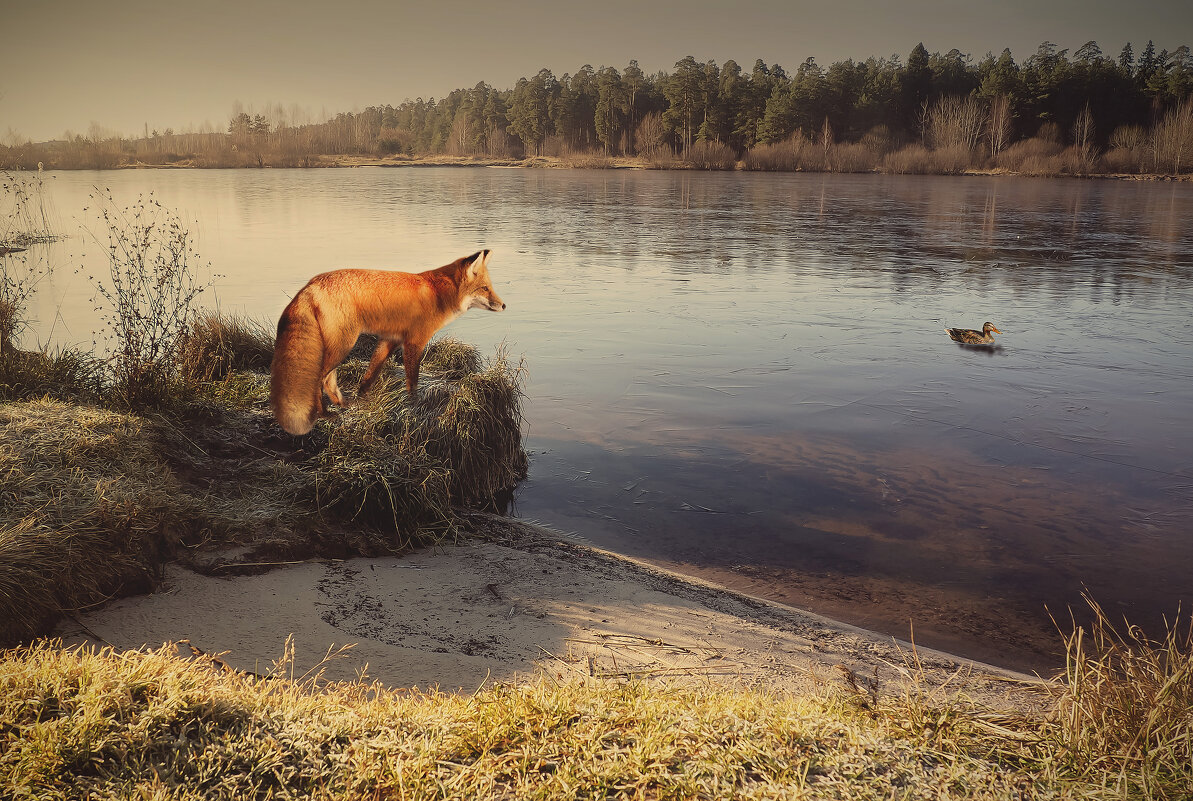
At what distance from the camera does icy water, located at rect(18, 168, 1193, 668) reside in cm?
536

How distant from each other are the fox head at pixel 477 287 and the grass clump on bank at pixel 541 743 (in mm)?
2327

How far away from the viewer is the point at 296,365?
4.20m

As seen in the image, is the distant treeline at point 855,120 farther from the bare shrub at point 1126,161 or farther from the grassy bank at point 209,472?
the grassy bank at point 209,472

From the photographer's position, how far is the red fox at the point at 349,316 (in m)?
4.12

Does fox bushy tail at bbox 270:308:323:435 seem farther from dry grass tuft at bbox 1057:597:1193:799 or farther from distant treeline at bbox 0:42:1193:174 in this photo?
distant treeline at bbox 0:42:1193:174

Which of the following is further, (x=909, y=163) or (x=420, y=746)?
(x=909, y=163)

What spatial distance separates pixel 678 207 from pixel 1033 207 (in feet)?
49.3

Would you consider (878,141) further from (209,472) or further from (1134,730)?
(1134,730)

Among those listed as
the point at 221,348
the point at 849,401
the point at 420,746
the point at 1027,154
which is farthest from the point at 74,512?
the point at 1027,154

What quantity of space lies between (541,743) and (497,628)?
1450mm

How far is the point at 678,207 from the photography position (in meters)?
31.3

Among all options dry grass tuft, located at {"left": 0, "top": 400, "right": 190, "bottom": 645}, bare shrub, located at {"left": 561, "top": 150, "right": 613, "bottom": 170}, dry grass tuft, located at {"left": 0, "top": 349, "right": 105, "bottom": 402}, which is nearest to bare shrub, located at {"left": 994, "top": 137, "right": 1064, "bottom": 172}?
bare shrub, located at {"left": 561, "top": 150, "right": 613, "bottom": 170}

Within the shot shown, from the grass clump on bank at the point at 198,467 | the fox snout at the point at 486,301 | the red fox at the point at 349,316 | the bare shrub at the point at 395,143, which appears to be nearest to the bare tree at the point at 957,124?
the bare shrub at the point at 395,143

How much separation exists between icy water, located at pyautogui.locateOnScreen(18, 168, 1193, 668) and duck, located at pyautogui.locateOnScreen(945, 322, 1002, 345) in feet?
0.55
